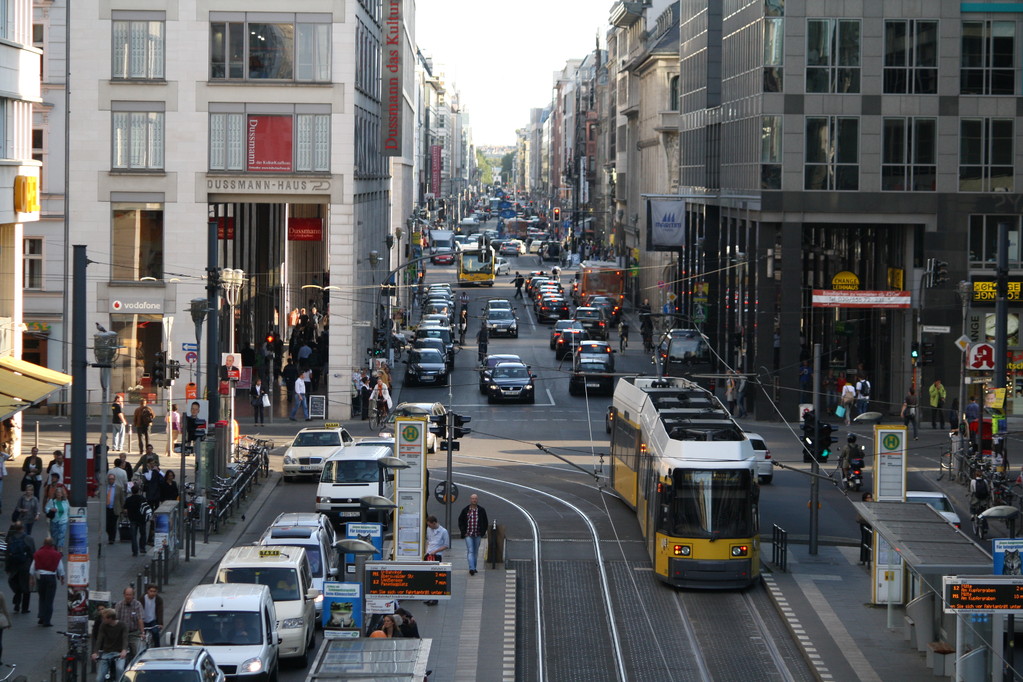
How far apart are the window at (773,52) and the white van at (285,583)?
33.0 m

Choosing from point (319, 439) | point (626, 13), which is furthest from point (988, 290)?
point (626, 13)

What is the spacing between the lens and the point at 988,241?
2056 inches

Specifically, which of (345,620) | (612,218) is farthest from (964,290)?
(612,218)

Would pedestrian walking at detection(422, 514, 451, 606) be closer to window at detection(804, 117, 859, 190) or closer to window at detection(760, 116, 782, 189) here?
window at detection(760, 116, 782, 189)

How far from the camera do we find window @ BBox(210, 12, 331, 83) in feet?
170

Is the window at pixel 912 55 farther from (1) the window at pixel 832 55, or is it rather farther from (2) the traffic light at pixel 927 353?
(2) the traffic light at pixel 927 353

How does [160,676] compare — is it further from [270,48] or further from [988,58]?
[988,58]

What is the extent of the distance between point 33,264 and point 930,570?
3740 cm

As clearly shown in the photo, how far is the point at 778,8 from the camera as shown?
173 ft

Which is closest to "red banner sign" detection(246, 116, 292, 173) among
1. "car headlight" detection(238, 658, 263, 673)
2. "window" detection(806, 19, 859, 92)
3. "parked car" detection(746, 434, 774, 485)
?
"window" detection(806, 19, 859, 92)

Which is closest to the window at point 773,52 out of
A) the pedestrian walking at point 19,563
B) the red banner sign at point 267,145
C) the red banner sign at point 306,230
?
the red banner sign at point 267,145

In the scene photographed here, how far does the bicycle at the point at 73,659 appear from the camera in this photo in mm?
21188

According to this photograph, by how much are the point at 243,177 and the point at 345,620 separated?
104ft

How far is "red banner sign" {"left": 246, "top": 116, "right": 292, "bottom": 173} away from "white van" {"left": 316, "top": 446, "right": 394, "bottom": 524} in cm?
1880
